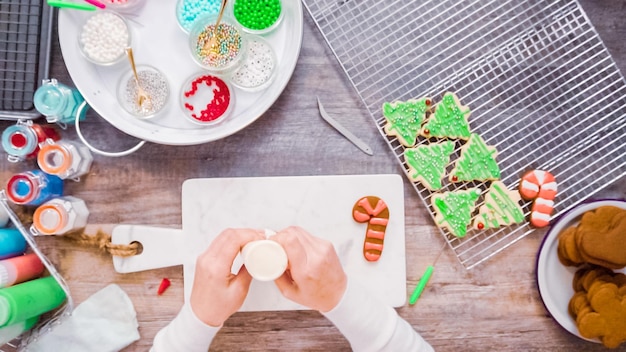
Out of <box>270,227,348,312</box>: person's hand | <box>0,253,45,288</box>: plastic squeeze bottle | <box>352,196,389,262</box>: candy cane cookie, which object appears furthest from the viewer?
<box>352,196,389,262</box>: candy cane cookie

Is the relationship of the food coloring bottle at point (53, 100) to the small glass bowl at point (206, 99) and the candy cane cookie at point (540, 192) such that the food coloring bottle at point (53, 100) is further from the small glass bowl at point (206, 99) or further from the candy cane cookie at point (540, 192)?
the candy cane cookie at point (540, 192)

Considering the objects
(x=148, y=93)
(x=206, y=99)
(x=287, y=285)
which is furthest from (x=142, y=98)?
(x=287, y=285)

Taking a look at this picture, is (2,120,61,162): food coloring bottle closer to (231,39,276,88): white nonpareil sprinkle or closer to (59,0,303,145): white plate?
(59,0,303,145): white plate

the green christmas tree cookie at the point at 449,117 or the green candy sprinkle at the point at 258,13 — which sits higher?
the green candy sprinkle at the point at 258,13

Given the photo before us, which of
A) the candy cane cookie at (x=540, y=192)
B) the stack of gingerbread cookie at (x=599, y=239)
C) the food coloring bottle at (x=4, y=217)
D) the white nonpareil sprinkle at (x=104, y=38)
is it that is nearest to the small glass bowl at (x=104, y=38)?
the white nonpareil sprinkle at (x=104, y=38)

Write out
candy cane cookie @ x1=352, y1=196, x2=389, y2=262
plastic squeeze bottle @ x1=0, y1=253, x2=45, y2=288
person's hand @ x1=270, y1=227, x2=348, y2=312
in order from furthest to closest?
1. candy cane cookie @ x1=352, y1=196, x2=389, y2=262
2. plastic squeeze bottle @ x1=0, y1=253, x2=45, y2=288
3. person's hand @ x1=270, y1=227, x2=348, y2=312

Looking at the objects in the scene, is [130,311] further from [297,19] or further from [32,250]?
[297,19]

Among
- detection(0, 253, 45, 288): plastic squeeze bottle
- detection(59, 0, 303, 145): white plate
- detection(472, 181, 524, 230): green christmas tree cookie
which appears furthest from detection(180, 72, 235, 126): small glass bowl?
detection(472, 181, 524, 230): green christmas tree cookie
